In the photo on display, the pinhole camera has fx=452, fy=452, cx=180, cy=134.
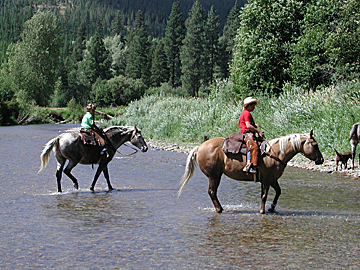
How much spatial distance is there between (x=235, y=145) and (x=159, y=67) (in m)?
98.7

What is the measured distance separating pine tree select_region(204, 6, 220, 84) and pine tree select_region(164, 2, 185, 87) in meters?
11.2

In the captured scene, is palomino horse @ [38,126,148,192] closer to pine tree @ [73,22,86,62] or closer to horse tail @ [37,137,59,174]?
horse tail @ [37,137,59,174]

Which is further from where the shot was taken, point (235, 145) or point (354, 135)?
point (354, 135)

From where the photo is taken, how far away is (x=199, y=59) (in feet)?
301

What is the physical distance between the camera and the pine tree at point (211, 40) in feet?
317

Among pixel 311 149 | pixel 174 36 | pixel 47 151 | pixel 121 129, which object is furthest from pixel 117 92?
pixel 311 149

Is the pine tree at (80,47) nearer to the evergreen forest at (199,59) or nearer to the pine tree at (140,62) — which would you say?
the evergreen forest at (199,59)

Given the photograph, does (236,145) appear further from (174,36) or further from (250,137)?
(174,36)

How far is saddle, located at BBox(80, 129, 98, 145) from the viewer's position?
13.1 m

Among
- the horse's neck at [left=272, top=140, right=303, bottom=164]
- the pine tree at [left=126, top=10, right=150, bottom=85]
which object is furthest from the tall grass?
the pine tree at [left=126, top=10, right=150, bottom=85]

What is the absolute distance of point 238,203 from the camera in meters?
11.5

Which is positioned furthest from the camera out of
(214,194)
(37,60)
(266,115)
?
(37,60)

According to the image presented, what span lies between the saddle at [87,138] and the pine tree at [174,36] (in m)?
95.4

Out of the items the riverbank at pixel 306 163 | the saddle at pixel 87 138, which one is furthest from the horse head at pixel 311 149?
the saddle at pixel 87 138
